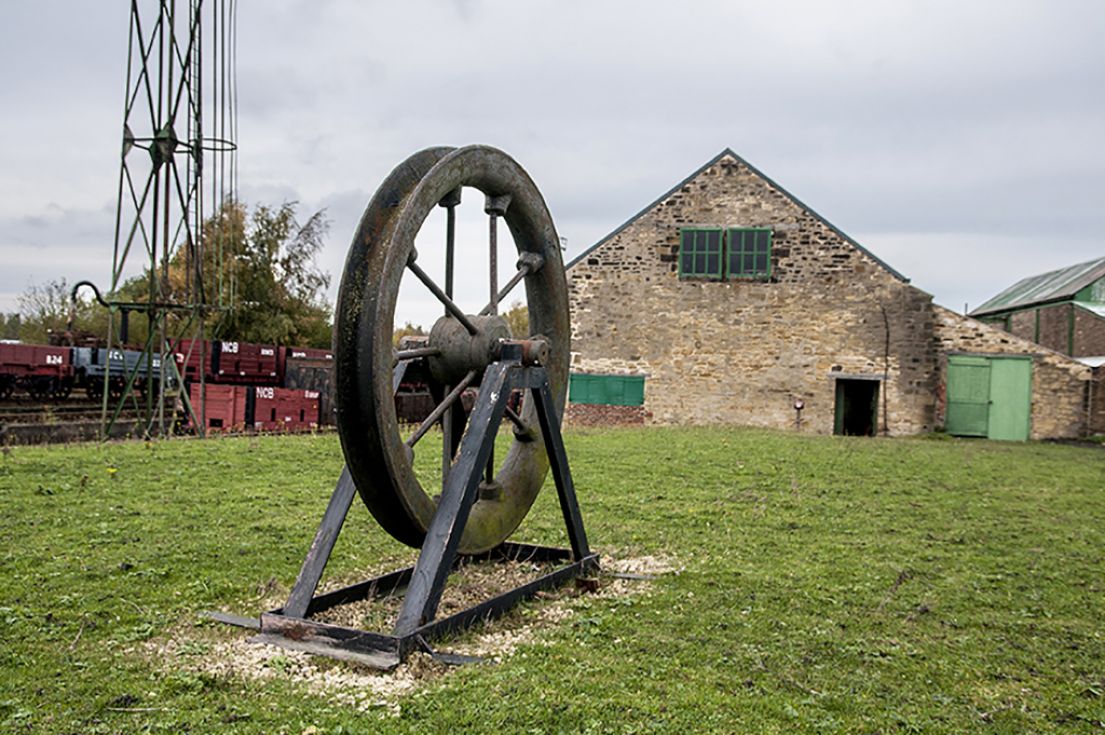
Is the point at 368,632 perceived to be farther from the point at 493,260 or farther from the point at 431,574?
the point at 493,260

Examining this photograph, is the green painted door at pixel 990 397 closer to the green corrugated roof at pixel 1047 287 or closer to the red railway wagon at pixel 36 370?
the green corrugated roof at pixel 1047 287

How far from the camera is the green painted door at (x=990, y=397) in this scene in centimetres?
2270

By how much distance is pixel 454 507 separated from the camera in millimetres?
5082

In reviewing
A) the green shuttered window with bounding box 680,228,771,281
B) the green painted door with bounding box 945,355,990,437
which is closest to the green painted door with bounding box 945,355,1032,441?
the green painted door with bounding box 945,355,990,437

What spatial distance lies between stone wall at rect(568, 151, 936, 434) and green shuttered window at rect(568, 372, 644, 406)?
8.0 inches

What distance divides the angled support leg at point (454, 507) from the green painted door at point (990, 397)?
19.8 meters

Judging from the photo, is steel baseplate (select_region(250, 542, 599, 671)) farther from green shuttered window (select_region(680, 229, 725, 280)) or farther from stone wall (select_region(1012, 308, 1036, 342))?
stone wall (select_region(1012, 308, 1036, 342))

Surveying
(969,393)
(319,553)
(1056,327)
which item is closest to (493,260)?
(319,553)

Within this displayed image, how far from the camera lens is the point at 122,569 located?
246 inches

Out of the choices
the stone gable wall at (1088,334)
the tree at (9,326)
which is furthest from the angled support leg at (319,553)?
the tree at (9,326)

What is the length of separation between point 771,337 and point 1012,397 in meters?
5.64

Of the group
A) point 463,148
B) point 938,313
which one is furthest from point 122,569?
point 938,313

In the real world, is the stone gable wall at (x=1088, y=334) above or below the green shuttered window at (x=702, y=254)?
below

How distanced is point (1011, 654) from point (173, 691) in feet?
13.3
